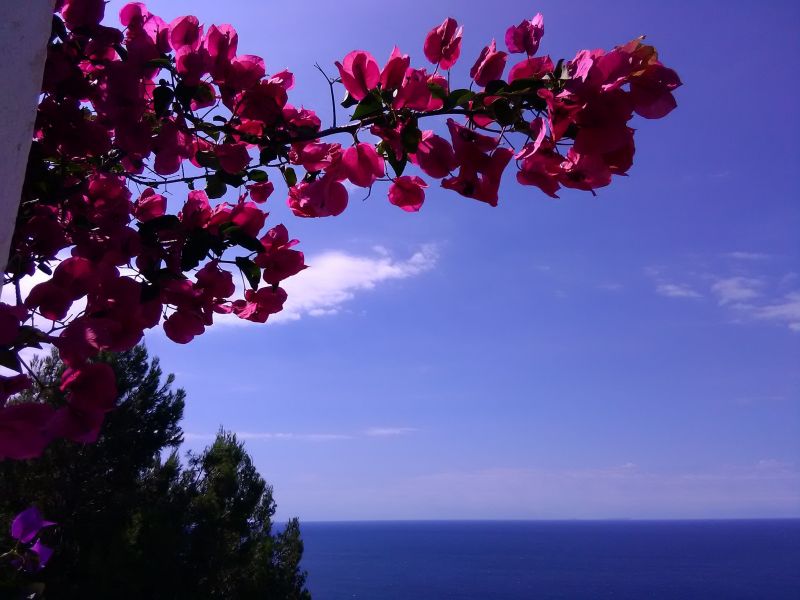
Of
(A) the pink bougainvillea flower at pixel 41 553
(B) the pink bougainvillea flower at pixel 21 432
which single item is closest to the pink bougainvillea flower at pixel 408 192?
(B) the pink bougainvillea flower at pixel 21 432

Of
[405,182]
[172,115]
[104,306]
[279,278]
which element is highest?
[172,115]

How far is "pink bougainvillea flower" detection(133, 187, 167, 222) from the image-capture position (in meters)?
1.18

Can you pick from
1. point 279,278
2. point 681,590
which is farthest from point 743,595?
point 279,278

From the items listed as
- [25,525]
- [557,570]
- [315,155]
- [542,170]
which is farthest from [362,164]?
[557,570]

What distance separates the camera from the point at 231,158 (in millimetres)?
1111

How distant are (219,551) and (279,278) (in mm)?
8419

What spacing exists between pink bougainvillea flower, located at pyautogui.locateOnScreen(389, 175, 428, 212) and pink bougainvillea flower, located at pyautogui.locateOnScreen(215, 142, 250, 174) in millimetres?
265

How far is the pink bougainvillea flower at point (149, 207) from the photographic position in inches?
46.5

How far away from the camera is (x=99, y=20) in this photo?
3.35 feet

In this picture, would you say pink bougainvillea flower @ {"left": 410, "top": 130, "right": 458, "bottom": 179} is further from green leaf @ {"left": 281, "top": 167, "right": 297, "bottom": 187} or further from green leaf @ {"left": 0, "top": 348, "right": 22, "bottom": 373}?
green leaf @ {"left": 0, "top": 348, "right": 22, "bottom": 373}

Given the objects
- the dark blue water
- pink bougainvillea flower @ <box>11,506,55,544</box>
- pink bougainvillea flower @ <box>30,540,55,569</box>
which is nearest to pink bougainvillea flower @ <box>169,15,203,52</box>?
pink bougainvillea flower @ <box>11,506,55,544</box>

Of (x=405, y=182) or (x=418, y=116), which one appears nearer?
(x=418, y=116)

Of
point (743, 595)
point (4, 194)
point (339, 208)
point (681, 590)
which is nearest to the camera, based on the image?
point (4, 194)

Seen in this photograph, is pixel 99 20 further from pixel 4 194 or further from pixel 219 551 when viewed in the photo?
pixel 219 551
